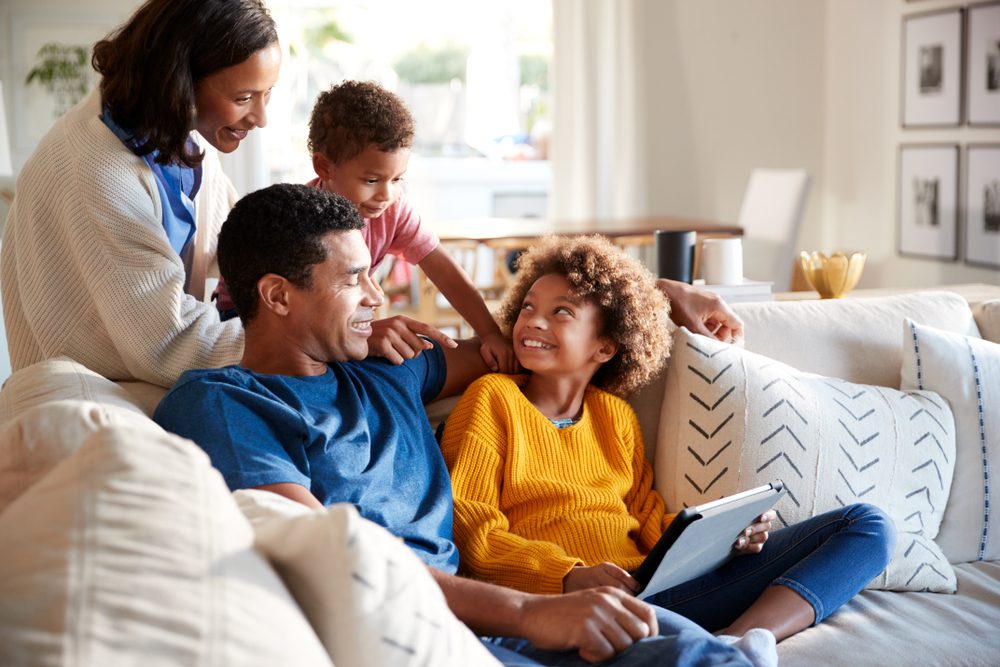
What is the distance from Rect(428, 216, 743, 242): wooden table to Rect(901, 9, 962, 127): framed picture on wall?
1097 millimetres

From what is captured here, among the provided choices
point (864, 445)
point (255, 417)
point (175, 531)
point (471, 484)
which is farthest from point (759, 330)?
point (175, 531)

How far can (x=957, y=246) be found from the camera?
4902 millimetres

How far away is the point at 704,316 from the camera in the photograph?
87.4 inches

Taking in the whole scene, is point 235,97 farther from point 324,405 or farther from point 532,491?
point 532,491

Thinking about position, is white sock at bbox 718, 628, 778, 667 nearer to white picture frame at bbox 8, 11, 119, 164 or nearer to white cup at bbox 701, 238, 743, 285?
white cup at bbox 701, 238, 743, 285

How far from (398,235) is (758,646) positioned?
1.14 meters

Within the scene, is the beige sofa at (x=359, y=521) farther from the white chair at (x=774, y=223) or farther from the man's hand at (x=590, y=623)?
the white chair at (x=774, y=223)

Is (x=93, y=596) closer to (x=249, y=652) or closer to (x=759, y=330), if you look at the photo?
(x=249, y=652)

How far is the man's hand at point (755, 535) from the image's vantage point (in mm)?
1809

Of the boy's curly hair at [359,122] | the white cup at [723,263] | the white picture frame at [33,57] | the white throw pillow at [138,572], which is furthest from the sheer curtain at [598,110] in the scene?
the white throw pillow at [138,572]

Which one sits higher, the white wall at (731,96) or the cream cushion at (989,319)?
the white wall at (731,96)

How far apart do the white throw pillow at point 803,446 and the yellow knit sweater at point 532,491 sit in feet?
0.43

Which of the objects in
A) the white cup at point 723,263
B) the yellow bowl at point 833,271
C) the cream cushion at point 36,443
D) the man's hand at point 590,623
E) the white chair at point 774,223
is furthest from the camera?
the white chair at point 774,223

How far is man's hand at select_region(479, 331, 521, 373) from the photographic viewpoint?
2.07 metres
